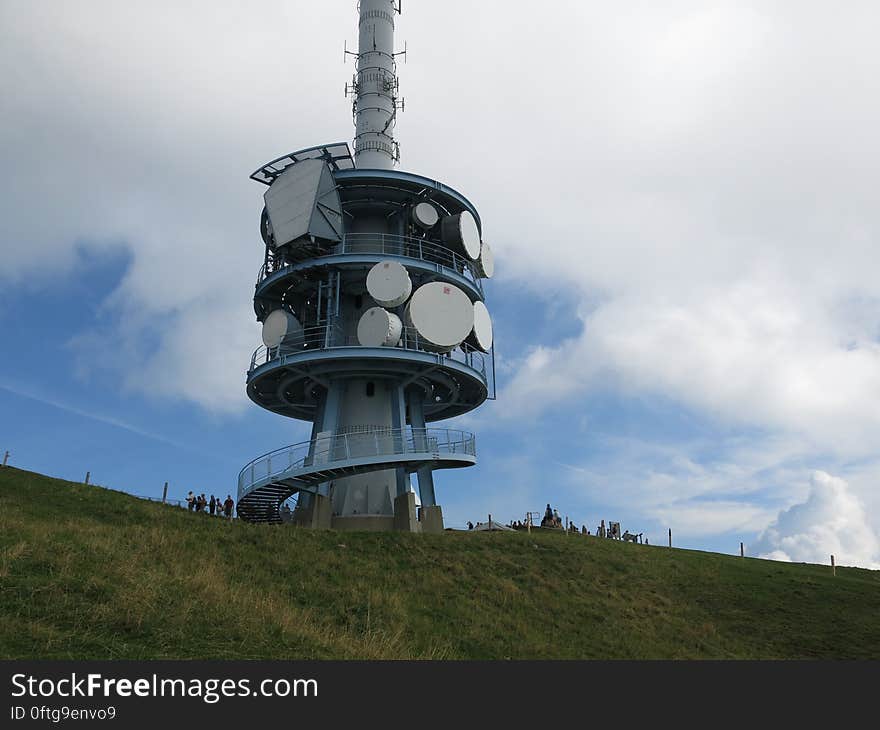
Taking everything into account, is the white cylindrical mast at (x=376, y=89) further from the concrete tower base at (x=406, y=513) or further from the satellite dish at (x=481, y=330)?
the concrete tower base at (x=406, y=513)

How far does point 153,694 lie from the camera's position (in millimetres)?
10898

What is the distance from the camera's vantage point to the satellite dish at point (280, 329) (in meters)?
41.2

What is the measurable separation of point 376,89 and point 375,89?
2.3 inches

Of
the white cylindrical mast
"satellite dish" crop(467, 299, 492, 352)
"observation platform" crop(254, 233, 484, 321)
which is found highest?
the white cylindrical mast

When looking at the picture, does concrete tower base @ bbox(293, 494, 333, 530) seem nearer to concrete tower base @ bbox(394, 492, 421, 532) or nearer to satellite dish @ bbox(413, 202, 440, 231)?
concrete tower base @ bbox(394, 492, 421, 532)

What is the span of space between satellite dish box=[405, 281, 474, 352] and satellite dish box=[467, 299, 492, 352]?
1585 mm

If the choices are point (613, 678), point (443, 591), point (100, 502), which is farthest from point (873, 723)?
point (100, 502)

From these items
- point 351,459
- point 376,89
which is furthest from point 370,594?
point 376,89

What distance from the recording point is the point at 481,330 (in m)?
42.7

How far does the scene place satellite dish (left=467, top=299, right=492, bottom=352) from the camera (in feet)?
139

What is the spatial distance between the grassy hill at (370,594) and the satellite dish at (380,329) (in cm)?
999

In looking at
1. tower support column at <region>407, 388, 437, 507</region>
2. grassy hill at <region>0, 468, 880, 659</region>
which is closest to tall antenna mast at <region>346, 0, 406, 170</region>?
tower support column at <region>407, 388, 437, 507</region>

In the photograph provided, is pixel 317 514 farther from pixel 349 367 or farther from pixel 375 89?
pixel 375 89

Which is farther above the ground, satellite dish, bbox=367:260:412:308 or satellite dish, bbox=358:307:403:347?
satellite dish, bbox=367:260:412:308
